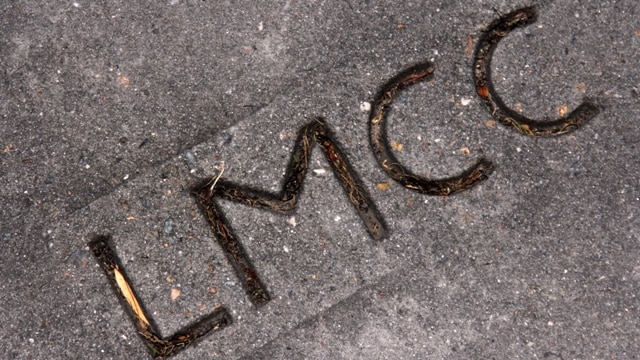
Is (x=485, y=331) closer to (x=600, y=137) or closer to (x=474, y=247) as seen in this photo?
(x=474, y=247)

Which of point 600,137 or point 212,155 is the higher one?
point 212,155

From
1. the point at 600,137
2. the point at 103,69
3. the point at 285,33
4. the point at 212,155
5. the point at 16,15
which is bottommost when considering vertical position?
the point at 600,137

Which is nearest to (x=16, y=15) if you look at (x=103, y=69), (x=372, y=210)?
(x=103, y=69)

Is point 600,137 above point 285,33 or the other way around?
the other way around

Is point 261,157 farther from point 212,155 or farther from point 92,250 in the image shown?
point 92,250

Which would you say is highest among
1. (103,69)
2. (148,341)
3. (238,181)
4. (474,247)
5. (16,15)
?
(16,15)

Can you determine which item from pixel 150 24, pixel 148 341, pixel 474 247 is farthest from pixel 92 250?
pixel 474 247
